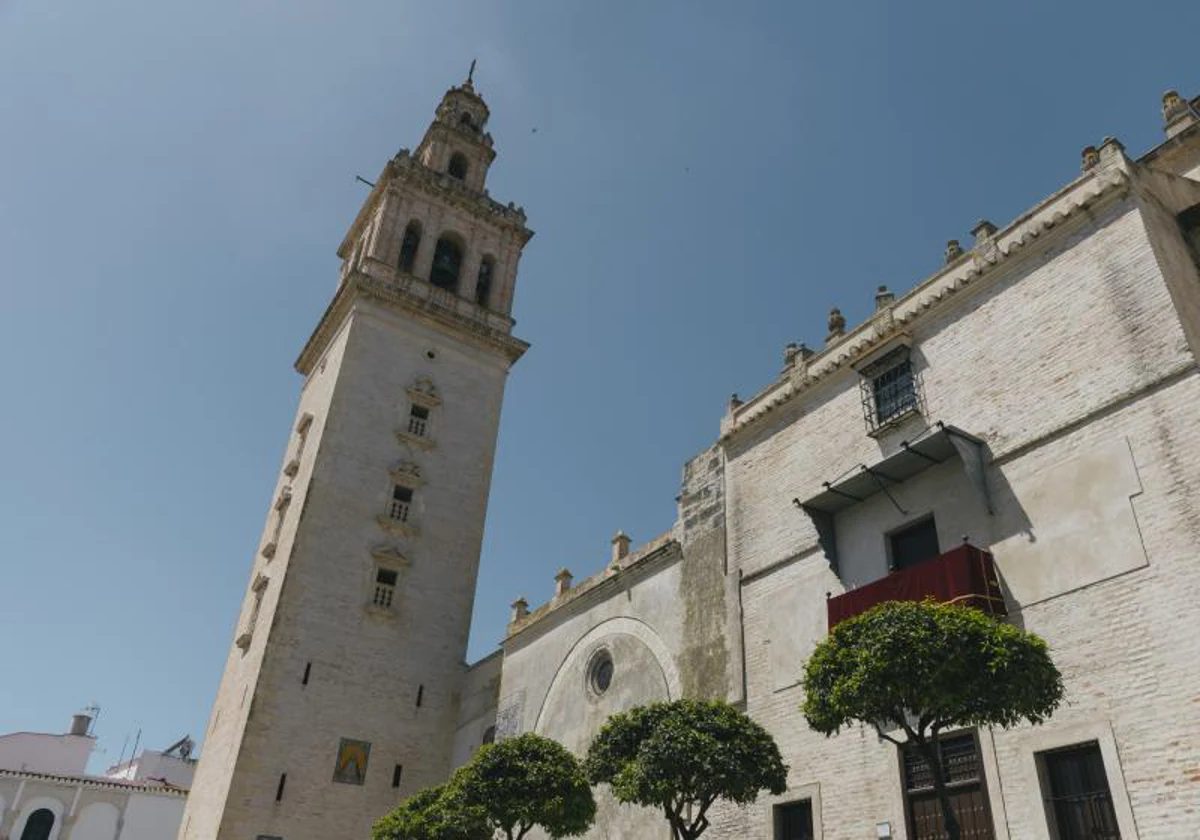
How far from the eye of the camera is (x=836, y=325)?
66.8 feet

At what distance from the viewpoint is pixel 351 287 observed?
34.8m

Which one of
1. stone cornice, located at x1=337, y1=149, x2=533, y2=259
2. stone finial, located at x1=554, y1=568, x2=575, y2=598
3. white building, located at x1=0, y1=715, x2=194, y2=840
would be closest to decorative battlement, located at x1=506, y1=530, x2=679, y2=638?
stone finial, located at x1=554, y1=568, x2=575, y2=598

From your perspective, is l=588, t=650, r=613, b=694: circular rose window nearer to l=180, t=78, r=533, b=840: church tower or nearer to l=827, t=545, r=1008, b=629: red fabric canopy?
l=180, t=78, r=533, b=840: church tower

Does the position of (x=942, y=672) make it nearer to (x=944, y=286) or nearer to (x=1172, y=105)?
(x=944, y=286)

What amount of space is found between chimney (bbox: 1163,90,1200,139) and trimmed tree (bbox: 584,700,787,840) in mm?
14130

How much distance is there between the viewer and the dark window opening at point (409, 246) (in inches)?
1492

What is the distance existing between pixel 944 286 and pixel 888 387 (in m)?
2.21

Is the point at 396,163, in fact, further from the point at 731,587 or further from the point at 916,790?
the point at 916,790

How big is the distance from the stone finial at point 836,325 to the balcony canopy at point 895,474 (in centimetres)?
394

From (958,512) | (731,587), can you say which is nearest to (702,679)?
(731,587)

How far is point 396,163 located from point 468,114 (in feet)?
26.2

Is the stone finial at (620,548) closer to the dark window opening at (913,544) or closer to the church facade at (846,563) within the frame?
the church facade at (846,563)

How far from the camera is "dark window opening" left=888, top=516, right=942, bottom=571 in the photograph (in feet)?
52.1

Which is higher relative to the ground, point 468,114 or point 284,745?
point 468,114
